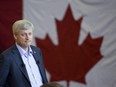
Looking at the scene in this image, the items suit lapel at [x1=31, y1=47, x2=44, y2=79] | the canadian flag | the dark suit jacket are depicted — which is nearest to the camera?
the dark suit jacket

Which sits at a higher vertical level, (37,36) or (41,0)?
(41,0)

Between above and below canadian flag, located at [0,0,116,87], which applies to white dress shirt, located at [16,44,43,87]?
above

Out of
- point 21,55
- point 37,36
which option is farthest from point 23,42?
point 37,36

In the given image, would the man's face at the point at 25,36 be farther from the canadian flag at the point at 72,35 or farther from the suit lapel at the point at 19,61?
the canadian flag at the point at 72,35

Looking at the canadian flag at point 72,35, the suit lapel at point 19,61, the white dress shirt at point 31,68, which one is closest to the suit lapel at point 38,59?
the white dress shirt at point 31,68

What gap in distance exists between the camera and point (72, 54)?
523 cm

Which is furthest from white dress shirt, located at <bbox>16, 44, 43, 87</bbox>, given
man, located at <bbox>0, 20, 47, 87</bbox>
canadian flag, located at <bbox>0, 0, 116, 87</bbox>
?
canadian flag, located at <bbox>0, 0, 116, 87</bbox>

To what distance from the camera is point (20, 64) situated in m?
3.19

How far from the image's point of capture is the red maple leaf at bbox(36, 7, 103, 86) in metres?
5.19

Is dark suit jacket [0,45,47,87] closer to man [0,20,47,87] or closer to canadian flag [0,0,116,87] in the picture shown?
man [0,20,47,87]

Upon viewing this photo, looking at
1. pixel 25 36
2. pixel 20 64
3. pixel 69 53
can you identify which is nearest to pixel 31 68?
pixel 20 64

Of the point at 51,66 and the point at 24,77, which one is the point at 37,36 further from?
the point at 24,77

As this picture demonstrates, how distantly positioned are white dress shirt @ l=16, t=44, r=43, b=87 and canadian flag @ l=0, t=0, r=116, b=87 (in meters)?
1.90

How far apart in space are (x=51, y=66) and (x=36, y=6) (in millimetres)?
802
